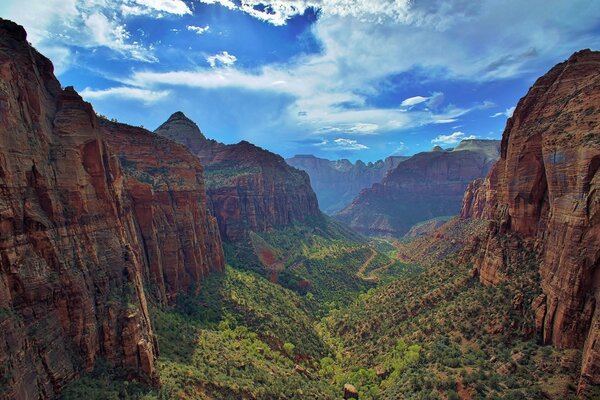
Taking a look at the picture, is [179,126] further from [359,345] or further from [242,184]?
[359,345]

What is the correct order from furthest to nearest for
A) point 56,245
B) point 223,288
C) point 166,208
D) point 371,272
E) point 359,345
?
point 371,272
point 223,288
point 359,345
point 166,208
point 56,245

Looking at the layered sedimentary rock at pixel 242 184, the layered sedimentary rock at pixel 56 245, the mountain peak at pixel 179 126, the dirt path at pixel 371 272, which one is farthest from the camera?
the mountain peak at pixel 179 126

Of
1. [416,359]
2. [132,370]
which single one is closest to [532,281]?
[416,359]

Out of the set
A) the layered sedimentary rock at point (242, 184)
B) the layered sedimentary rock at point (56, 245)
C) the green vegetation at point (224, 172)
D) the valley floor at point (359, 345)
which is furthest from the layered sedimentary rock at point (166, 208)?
the green vegetation at point (224, 172)

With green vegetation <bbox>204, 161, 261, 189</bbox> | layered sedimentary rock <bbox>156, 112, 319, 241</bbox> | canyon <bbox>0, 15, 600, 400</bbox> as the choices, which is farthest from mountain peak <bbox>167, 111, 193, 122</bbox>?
canyon <bbox>0, 15, 600, 400</bbox>

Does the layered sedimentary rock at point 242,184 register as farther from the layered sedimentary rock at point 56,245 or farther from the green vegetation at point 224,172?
the layered sedimentary rock at point 56,245

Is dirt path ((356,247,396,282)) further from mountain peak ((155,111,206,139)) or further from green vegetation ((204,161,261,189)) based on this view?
mountain peak ((155,111,206,139))

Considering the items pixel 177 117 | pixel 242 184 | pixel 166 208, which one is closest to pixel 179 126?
pixel 177 117
